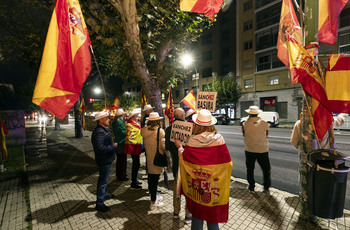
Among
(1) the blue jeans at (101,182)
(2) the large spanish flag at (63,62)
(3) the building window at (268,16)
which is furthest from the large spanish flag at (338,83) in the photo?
(3) the building window at (268,16)

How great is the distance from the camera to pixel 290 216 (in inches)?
133

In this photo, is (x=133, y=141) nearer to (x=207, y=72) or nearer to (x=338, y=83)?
(x=338, y=83)

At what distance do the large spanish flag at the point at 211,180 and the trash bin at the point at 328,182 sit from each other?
162cm

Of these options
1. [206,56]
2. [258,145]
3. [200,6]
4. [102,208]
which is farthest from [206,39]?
[102,208]

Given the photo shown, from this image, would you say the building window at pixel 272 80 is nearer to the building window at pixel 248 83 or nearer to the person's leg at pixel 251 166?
the building window at pixel 248 83

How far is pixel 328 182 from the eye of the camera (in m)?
2.71

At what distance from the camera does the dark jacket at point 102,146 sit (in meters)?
3.62

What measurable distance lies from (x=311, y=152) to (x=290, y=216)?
1.38 m

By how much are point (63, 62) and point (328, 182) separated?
4271 millimetres

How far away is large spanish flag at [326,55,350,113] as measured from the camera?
109 inches

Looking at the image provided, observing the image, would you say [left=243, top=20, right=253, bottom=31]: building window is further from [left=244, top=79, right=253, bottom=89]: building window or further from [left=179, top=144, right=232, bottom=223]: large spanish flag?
[left=179, top=144, right=232, bottom=223]: large spanish flag

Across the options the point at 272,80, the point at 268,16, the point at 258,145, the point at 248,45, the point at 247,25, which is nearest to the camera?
the point at 258,145

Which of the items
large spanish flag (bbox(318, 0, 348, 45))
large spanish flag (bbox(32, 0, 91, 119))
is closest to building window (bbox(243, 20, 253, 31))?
large spanish flag (bbox(318, 0, 348, 45))

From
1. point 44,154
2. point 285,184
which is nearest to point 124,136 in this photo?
point 285,184
